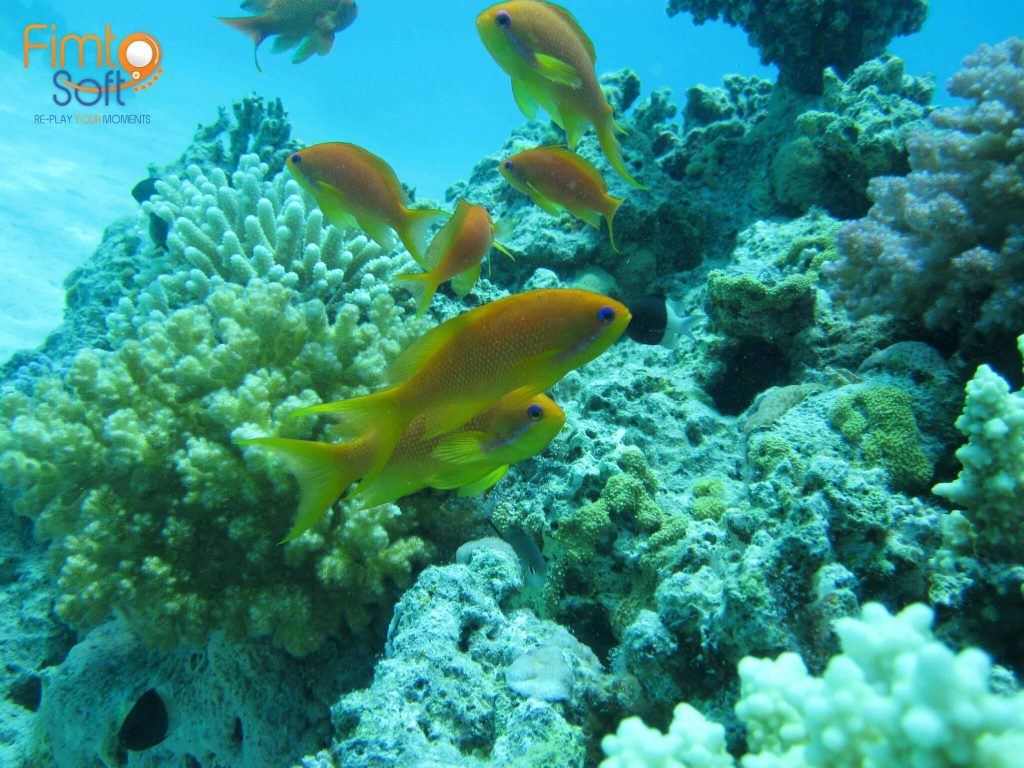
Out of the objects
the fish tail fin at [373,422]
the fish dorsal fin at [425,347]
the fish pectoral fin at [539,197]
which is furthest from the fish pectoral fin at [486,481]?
the fish pectoral fin at [539,197]

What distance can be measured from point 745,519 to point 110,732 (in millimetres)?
3420

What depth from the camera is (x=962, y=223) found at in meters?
2.97

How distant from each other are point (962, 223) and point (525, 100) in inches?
98.0

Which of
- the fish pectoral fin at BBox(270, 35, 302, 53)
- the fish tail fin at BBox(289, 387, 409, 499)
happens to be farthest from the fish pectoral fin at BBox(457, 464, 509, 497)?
the fish pectoral fin at BBox(270, 35, 302, 53)

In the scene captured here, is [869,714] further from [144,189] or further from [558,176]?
[144,189]

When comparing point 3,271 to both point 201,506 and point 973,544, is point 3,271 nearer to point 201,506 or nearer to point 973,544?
point 201,506

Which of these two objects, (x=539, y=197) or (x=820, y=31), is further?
(x=820, y=31)

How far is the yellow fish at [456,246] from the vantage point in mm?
2660

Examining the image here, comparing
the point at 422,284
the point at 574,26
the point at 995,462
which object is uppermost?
the point at 574,26

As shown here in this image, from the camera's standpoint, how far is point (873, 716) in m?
0.94

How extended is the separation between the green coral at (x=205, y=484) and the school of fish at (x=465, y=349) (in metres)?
0.49

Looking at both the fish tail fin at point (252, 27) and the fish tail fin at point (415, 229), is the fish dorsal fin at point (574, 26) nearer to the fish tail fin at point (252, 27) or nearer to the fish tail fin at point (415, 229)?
the fish tail fin at point (415, 229)

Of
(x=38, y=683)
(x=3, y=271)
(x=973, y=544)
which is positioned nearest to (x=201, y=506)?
(x=38, y=683)

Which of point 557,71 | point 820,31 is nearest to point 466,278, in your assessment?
point 557,71
